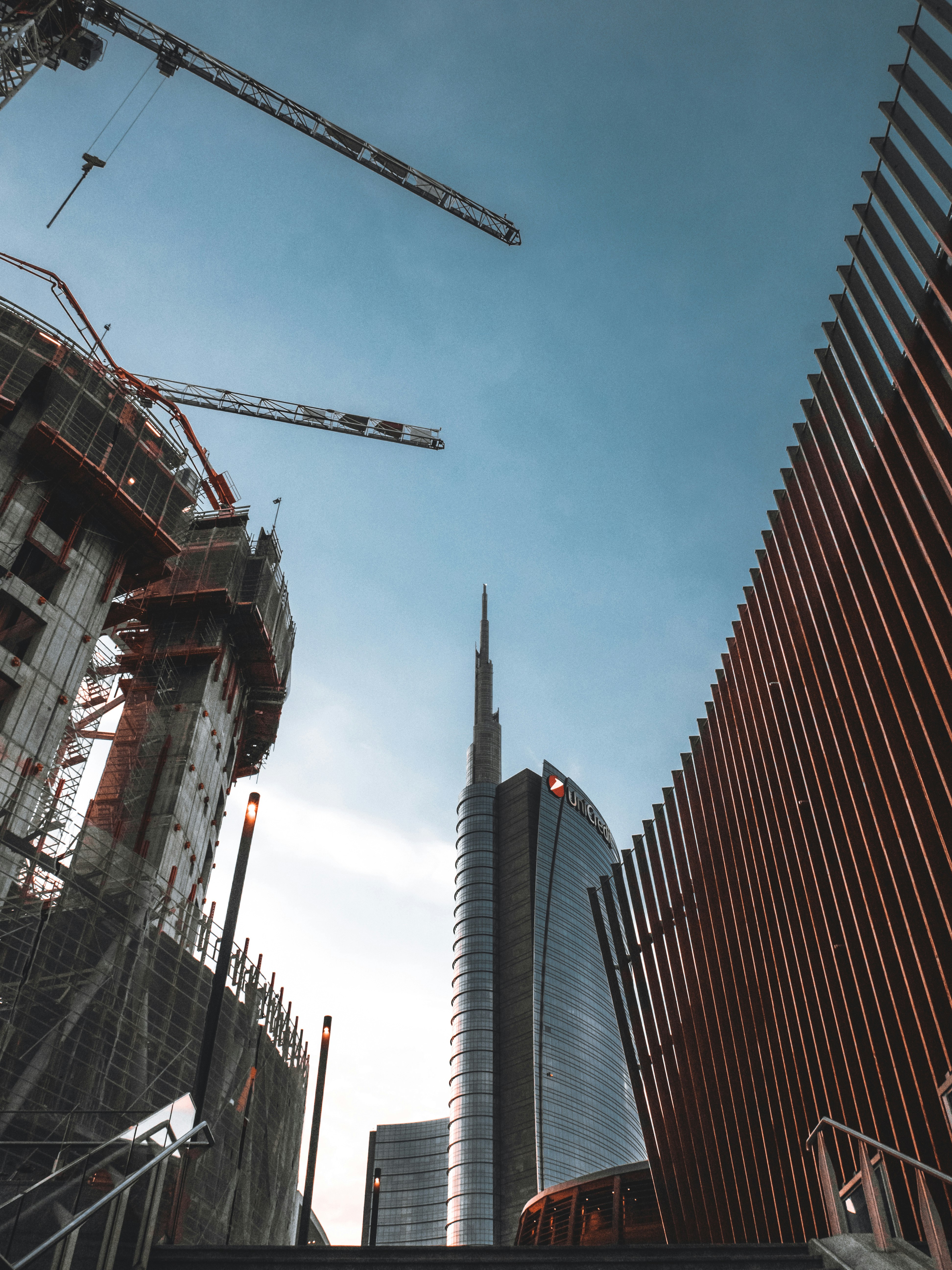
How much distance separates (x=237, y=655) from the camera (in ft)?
180

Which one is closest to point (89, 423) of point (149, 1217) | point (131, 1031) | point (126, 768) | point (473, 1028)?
point (126, 768)

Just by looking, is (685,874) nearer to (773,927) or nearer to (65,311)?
(773,927)

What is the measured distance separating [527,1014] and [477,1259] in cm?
11858

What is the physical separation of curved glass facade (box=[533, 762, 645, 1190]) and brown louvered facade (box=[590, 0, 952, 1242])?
87.3 metres

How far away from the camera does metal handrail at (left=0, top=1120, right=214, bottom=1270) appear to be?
6.71m

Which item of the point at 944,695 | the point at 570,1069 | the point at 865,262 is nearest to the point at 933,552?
the point at 944,695

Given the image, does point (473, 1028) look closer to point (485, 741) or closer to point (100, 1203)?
point (485, 741)

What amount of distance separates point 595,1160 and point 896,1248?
118 metres

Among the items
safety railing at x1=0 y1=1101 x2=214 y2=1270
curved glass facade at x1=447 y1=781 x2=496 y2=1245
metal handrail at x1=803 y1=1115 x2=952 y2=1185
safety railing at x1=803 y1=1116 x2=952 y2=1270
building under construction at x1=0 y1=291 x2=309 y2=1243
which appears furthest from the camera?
A: curved glass facade at x1=447 y1=781 x2=496 y2=1245

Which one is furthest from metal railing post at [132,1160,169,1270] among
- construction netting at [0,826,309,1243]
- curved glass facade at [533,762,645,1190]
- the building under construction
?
curved glass facade at [533,762,645,1190]

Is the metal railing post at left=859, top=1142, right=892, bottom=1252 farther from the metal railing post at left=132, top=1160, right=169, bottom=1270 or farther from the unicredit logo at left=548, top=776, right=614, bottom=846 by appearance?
the unicredit logo at left=548, top=776, right=614, bottom=846

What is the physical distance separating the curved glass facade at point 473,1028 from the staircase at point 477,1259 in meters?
111

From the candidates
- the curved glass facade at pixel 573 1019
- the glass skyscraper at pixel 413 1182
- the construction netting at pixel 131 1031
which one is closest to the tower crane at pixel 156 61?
the construction netting at pixel 131 1031

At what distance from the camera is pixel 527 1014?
120 m
